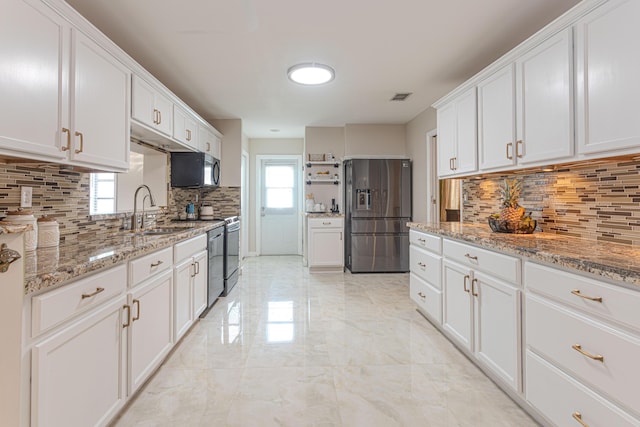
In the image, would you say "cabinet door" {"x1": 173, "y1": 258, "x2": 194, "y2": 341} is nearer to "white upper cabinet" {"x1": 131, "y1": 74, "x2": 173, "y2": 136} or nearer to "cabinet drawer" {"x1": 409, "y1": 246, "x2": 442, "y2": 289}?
"white upper cabinet" {"x1": 131, "y1": 74, "x2": 173, "y2": 136}

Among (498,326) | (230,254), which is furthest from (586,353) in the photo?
(230,254)

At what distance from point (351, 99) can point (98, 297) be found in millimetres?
3540

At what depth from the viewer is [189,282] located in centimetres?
268

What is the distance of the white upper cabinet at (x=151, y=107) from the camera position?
2.36 metres

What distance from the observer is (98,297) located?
1429 millimetres

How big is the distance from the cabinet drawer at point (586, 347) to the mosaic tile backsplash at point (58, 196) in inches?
106

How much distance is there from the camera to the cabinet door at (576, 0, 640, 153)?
1.47 meters

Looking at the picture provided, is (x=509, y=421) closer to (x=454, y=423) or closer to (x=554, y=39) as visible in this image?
(x=454, y=423)

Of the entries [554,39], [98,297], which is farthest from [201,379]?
[554,39]

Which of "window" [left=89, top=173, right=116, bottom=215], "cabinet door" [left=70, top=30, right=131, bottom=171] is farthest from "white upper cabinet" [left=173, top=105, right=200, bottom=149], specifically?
"cabinet door" [left=70, top=30, right=131, bottom=171]

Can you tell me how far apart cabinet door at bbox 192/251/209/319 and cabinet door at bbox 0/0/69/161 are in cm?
146

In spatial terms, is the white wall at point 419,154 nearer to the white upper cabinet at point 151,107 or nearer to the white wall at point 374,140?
the white wall at point 374,140

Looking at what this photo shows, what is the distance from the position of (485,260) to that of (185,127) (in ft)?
10.2

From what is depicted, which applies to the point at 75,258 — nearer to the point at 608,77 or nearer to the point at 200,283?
the point at 200,283
